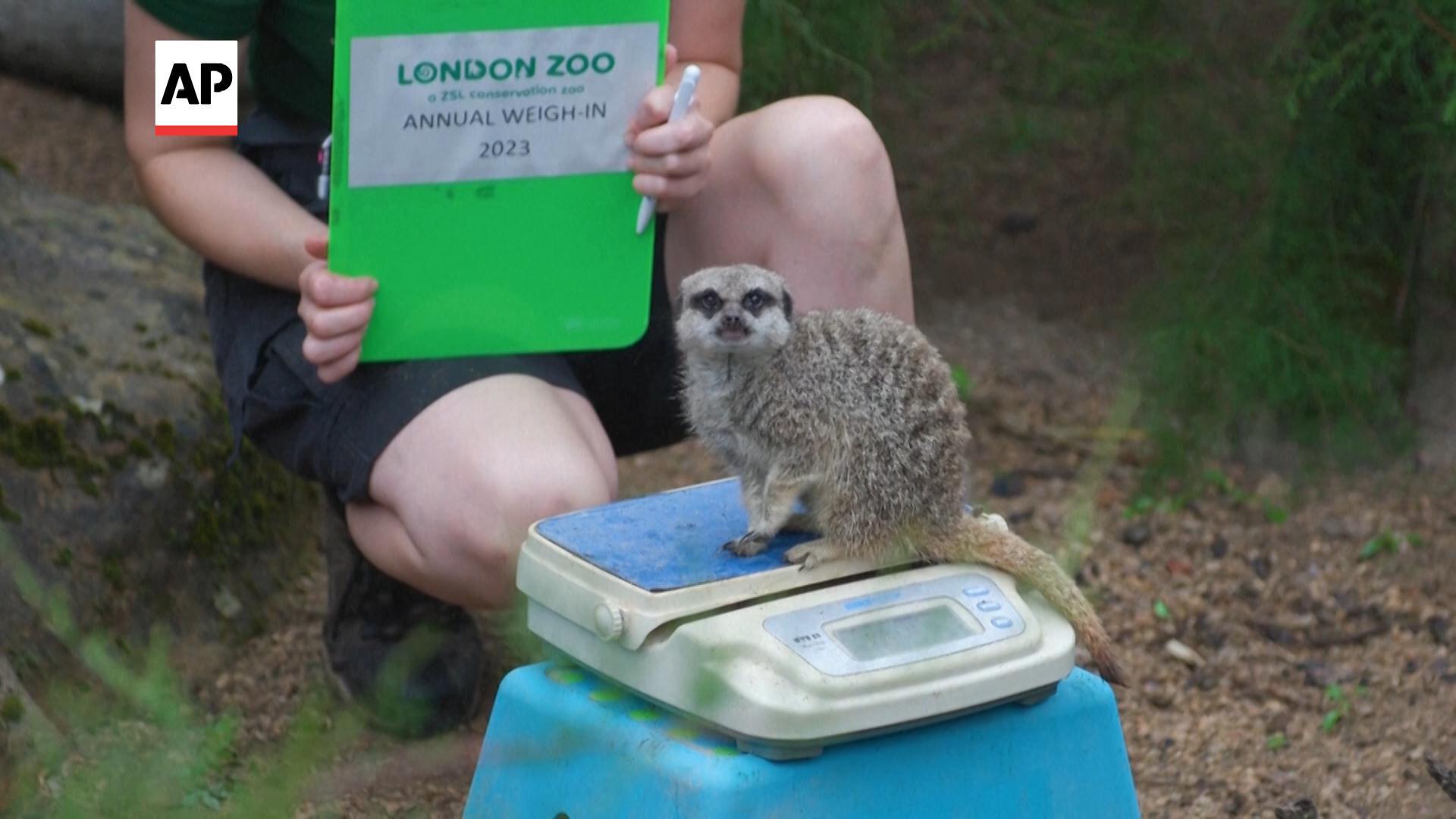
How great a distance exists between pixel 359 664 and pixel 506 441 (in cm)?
56

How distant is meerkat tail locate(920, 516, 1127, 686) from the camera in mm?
1587

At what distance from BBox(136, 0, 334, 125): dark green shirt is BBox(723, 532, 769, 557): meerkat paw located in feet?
2.72

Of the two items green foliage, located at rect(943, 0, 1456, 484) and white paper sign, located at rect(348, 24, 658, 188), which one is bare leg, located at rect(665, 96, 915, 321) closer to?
white paper sign, located at rect(348, 24, 658, 188)

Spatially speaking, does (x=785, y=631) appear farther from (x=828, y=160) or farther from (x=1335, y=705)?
(x=1335, y=705)

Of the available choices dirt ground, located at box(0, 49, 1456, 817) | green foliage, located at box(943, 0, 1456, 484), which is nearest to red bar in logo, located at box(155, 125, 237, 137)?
dirt ground, located at box(0, 49, 1456, 817)

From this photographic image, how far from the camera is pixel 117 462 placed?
2.47m

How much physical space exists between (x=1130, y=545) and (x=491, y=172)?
5.05 ft

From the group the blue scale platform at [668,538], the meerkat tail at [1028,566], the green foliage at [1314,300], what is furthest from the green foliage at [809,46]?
the meerkat tail at [1028,566]

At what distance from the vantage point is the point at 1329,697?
2.44m

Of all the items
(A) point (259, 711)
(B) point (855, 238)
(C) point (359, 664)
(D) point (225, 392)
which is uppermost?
(B) point (855, 238)

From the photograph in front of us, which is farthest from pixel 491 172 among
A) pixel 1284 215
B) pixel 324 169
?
pixel 1284 215

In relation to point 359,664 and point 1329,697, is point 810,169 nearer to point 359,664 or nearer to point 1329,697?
point 359,664

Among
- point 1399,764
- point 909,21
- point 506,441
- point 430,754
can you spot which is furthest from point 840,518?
point 909,21

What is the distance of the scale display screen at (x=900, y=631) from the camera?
1.45m
